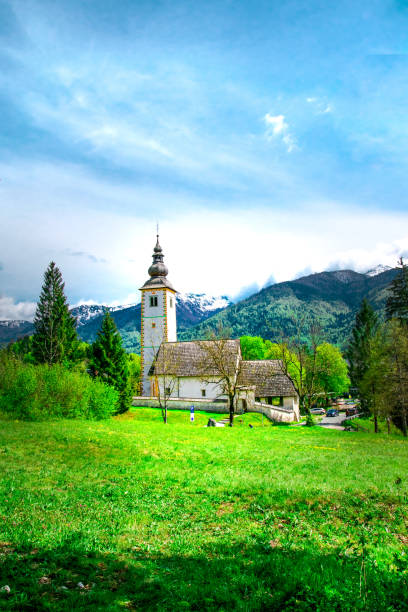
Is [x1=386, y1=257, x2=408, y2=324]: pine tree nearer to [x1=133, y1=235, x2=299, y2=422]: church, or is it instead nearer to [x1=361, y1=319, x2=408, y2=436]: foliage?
[x1=361, y1=319, x2=408, y2=436]: foliage

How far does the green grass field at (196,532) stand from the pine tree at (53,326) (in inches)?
1357

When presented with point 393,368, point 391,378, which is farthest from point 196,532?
point 393,368

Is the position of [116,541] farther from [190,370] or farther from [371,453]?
[190,370]

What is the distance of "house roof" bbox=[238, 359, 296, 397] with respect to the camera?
161 feet

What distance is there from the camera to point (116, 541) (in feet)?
22.8

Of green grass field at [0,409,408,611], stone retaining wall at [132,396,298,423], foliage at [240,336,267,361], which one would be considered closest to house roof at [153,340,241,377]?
stone retaining wall at [132,396,298,423]

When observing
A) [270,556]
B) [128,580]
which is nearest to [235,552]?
[270,556]

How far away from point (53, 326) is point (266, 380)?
28002 millimetres

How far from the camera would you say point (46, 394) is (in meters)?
25.8

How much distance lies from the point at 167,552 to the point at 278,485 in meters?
4.97

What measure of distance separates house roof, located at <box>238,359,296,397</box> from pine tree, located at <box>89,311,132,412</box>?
577 inches

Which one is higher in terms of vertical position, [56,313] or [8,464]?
[56,313]

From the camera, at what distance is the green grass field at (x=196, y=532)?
5.02 m

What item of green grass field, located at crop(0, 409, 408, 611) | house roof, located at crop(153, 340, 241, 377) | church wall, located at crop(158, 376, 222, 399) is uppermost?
house roof, located at crop(153, 340, 241, 377)
